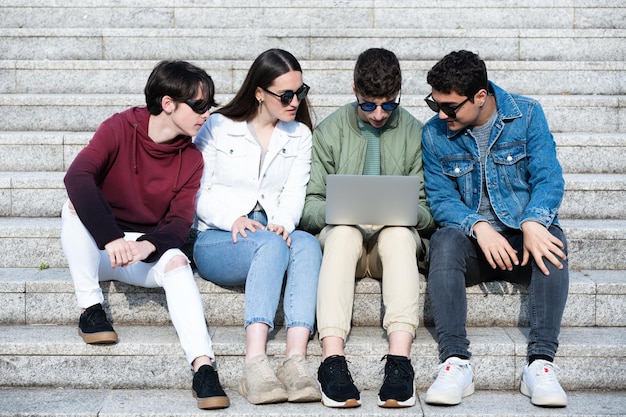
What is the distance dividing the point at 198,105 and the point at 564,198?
7.37 ft

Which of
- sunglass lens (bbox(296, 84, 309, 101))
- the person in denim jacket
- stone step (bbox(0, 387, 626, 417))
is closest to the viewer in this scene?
stone step (bbox(0, 387, 626, 417))

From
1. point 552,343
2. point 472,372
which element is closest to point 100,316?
point 472,372

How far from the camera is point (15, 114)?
5.93 m

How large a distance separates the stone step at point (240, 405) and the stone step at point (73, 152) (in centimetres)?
181

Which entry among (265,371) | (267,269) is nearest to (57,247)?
(267,269)

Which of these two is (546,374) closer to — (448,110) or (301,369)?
(301,369)

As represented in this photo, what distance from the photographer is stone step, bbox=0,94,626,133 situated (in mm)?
5906

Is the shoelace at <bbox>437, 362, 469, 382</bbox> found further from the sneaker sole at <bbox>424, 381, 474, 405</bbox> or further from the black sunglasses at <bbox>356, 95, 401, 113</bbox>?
the black sunglasses at <bbox>356, 95, 401, 113</bbox>

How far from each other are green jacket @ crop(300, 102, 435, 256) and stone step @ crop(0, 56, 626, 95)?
1.78 meters

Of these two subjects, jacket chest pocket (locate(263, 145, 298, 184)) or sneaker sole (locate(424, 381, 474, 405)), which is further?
jacket chest pocket (locate(263, 145, 298, 184))

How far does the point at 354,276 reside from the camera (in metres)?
4.16

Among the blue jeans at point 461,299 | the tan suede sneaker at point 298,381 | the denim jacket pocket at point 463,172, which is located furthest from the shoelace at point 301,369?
the denim jacket pocket at point 463,172

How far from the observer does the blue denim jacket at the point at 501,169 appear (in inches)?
169

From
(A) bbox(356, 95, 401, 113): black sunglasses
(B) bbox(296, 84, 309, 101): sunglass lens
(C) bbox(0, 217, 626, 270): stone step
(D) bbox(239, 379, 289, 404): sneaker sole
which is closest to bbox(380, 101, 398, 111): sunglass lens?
(A) bbox(356, 95, 401, 113): black sunglasses
